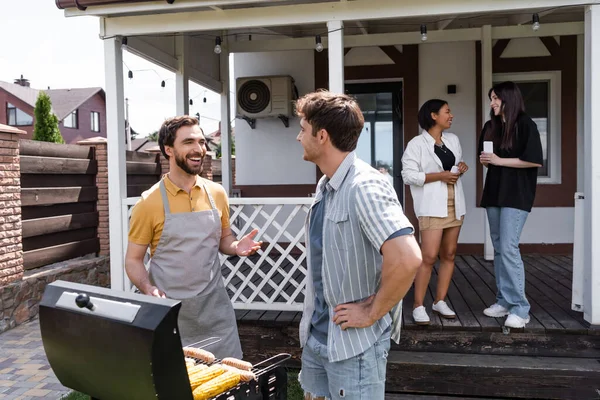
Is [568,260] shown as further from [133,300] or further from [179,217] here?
[133,300]

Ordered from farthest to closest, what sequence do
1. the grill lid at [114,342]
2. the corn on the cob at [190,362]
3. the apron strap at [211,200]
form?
the apron strap at [211,200] → the corn on the cob at [190,362] → the grill lid at [114,342]

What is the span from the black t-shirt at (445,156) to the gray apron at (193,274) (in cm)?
203

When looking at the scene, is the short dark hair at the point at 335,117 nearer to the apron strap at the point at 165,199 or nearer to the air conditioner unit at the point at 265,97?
the apron strap at the point at 165,199

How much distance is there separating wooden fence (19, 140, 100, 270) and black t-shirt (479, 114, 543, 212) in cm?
484

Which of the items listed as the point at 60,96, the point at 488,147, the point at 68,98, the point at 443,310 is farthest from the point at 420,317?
the point at 60,96

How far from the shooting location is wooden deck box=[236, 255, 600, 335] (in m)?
3.86

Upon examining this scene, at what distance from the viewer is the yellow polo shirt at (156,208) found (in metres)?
2.46

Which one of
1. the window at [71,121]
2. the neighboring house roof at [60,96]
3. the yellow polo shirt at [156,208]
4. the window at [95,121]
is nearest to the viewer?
the yellow polo shirt at [156,208]

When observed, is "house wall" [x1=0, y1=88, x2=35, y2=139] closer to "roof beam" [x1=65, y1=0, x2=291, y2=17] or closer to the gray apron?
"roof beam" [x1=65, y1=0, x2=291, y2=17]

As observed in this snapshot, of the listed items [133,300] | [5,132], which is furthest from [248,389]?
[5,132]

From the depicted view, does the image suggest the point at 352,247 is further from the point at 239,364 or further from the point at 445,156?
the point at 445,156

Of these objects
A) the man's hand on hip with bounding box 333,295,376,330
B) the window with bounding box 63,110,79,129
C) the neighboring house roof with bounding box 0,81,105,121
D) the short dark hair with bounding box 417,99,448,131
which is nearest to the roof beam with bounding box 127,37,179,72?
the short dark hair with bounding box 417,99,448,131

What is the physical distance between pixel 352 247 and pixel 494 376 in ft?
8.05

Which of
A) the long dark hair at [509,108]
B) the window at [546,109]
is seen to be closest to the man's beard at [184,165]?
the long dark hair at [509,108]
